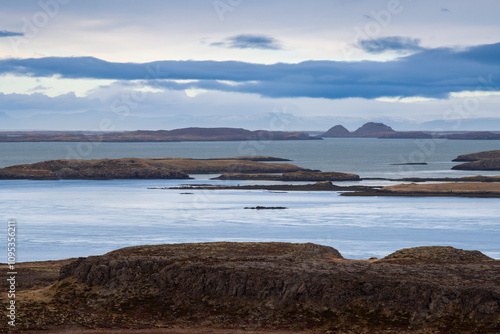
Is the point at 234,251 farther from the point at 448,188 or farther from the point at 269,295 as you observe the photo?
the point at 448,188

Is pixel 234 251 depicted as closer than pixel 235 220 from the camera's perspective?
Yes

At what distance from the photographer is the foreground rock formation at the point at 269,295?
29.7 m

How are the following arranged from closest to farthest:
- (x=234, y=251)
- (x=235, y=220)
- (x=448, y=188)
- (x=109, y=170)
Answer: (x=234, y=251) → (x=235, y=220) → (x=448, y=188) → (x=109, y=170)

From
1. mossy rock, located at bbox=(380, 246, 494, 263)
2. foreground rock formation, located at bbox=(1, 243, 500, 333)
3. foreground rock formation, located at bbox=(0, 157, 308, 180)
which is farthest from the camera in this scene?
foreground rock formation, located at bbox=(0, 157, 308, 180)

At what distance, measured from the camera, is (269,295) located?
1257 inches

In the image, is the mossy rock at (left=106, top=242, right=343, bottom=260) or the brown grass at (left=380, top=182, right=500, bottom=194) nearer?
the mossy rock at (left=106, top=242, right=343, bottom=260)

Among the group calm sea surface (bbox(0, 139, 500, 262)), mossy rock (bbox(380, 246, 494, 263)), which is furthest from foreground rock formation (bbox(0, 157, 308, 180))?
mossy rock (bbox(380, 246, 494, 263))

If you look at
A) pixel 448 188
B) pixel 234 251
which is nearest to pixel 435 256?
pixel 234 251

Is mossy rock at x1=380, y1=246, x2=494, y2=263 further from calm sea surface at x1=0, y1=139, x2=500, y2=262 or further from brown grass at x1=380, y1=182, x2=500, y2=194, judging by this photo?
brown grass at x1=380, y1=182, x2=500, y2=194

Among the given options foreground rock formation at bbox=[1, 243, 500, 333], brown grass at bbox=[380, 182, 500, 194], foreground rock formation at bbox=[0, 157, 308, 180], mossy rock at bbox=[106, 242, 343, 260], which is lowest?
foreground rock formation at bbox=[1, 243, 500, 333]

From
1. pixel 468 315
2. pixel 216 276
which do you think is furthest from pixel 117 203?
pixel 468 315

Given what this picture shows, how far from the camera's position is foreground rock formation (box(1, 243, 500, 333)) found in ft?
97.3

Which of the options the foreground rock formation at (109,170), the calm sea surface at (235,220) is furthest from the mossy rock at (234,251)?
the foreground rock formation at (109,170)

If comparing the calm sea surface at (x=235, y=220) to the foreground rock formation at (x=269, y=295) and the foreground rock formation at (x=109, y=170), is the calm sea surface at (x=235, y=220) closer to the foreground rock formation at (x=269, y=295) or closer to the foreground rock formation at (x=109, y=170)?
the foreground rock formation at (x=269, y=295)
